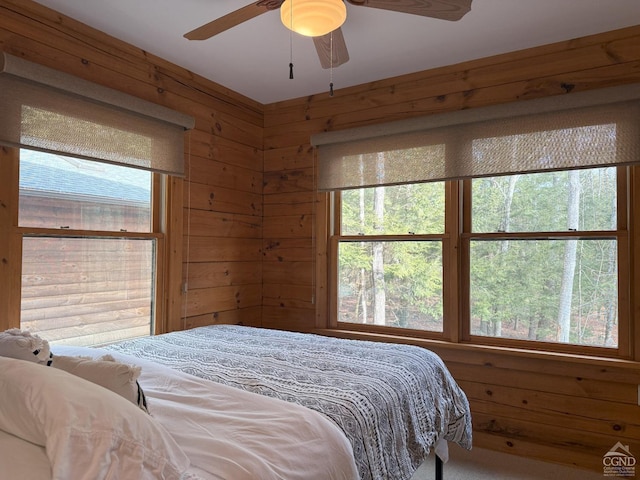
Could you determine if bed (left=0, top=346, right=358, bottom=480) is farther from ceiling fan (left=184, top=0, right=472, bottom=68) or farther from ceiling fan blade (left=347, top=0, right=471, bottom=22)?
ceiling fan blade (left=347, top=0, right=471, bottom=22)

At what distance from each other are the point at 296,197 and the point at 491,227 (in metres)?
1.53

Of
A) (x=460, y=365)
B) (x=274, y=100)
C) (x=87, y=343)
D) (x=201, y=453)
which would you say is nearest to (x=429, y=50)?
(x=274, y=100)

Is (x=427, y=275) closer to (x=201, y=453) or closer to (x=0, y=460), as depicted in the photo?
(x=201, y=453)

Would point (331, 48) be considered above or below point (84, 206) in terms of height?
above

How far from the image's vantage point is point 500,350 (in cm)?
262

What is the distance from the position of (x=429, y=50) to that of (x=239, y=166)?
5.47 feet

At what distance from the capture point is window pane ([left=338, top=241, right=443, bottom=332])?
295 centimetres

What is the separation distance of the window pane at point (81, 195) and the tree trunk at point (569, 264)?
2674 mm

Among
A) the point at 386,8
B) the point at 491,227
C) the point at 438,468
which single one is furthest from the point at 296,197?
the point at 438,468

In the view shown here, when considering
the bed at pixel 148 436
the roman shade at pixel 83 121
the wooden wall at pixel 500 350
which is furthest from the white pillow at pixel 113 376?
the wooden wall at pixel 500 350

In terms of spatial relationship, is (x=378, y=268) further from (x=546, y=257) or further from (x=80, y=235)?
(x=80, y=235)

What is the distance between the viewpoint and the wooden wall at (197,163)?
7.18 feet

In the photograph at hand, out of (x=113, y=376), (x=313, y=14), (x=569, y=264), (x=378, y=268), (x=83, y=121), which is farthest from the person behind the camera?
(x=378, y=268)

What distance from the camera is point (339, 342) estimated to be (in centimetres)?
237
